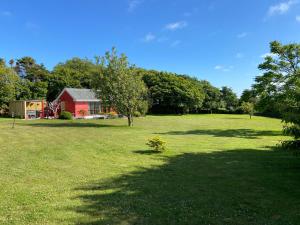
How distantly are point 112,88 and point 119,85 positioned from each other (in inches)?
28.4

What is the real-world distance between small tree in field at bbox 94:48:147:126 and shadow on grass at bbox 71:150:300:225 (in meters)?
17.5

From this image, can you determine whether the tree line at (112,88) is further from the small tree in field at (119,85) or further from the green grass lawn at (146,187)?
the green grass lawn at (146,187)

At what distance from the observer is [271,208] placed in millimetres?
6332

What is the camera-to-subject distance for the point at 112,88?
2781 cm

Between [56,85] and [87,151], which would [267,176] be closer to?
[87,151]

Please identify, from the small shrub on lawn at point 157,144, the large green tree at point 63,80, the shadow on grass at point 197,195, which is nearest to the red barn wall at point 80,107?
the large green tree at point 63,80

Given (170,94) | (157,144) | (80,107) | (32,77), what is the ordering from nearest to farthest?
(157,144) → (80,107) → (170,94) → (32,77)

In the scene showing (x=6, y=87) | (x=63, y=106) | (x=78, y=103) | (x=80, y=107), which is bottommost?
(x=80, y=107)

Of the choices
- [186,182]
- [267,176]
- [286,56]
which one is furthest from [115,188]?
[286,56]

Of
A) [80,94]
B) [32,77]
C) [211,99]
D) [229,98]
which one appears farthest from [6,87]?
[229,98]

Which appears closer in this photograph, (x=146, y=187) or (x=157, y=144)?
(x=146, y=187)

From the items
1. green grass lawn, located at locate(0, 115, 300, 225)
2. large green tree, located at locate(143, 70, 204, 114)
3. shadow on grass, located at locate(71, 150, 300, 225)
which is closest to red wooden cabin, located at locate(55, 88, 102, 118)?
large green tree, located at locate(143, 70, 204, 114)

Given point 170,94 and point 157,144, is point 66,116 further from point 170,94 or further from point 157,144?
point 157,144

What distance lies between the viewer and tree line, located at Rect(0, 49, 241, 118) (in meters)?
28.6
